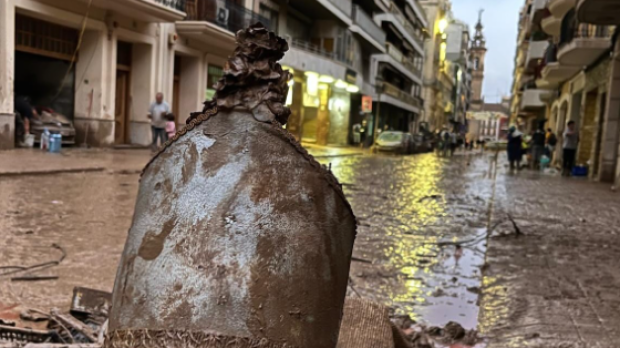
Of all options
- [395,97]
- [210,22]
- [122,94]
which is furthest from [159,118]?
[395,97]

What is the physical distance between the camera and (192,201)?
4.38 feet

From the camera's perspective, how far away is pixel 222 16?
20516mm

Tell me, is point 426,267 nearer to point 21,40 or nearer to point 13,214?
point 13,214

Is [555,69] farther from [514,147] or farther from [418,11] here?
[418,11]

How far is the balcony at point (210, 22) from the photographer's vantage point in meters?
19.4

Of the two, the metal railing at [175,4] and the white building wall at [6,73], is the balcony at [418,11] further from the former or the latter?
the white building wall at [6,73]

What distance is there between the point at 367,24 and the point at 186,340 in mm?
37529

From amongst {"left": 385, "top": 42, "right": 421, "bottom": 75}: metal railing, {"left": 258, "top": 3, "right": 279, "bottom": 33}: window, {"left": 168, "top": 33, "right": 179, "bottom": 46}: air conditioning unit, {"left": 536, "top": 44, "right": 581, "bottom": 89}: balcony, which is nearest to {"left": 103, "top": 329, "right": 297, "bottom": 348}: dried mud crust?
{"left": 168, "top": 33, "right": 179, "bottom": 46}: air conditioning unit

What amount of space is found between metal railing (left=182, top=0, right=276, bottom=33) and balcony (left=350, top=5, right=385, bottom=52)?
529 inches

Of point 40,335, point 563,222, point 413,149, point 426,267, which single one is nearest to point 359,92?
point 413,149

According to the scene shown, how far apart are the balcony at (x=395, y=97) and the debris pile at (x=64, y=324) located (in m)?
41.0

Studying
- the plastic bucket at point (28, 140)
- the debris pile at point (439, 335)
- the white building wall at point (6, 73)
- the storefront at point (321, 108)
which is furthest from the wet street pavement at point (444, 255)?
the storefront at point (321, 108)

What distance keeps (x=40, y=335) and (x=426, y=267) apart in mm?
3230

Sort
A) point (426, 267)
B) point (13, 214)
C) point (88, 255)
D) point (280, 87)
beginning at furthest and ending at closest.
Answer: point (13, 214) < point (426, 267) < point (88, 255) < point (280, 87)
